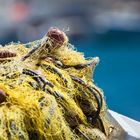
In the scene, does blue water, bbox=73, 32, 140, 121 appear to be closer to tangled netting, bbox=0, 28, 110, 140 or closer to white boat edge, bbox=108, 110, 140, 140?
white boat edge, bbox=108, 110, 140, 140

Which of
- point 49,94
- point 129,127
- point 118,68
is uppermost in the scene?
point 118,68

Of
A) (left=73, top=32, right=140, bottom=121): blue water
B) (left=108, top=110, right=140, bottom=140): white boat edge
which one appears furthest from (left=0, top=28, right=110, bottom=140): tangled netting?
(left=73, top=32, right=140, bottom=121): blue water

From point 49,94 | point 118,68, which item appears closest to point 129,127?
point 49,94

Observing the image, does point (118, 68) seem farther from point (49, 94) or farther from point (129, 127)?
point (49, 94)

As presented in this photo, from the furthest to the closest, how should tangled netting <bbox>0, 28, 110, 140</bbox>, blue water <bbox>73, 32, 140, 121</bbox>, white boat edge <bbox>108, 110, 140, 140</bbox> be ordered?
blue water <bbox>73, 32, 140, 121</bbox>
white boat edge <bbox>108, 110, 140, 140</bbox>
tangled netting <bbox>0, 28, 110, 140</bbox>

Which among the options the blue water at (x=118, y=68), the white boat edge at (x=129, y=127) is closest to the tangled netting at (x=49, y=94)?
the white boat edge at (x=129, y=127)

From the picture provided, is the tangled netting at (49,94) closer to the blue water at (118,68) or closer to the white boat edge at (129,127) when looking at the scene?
the white boat edge at (129,127)

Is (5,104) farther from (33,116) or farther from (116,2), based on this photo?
(116,2)
